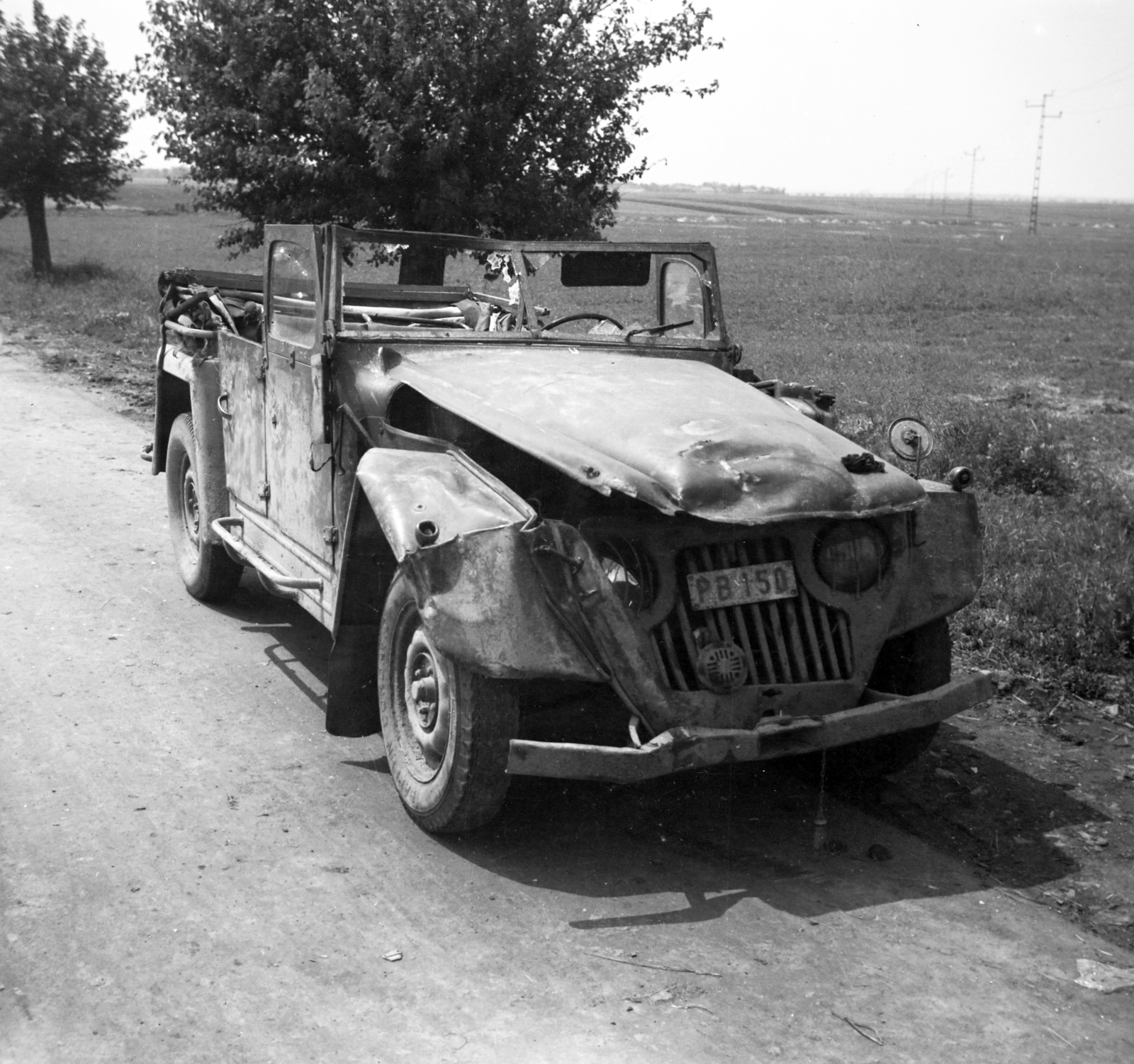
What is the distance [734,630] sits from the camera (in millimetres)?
3984

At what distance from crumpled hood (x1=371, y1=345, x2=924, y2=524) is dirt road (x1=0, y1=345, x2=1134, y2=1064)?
1.11 metres

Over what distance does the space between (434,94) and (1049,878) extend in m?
8.74

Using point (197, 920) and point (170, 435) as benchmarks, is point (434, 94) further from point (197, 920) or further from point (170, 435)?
point (197, 920)

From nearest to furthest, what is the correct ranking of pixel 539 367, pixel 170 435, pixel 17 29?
pixel 539 367
pixel 170 435
pixel 17 29

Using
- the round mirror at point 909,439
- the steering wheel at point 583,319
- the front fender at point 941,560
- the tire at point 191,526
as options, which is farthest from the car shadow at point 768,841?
the tire at point 191,526

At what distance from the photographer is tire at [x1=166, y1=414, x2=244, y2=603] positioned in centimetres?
639

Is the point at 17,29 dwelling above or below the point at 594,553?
above

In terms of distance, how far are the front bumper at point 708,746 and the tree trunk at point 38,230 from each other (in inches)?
1006

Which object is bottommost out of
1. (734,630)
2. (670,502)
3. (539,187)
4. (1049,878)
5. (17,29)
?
(1049,878)

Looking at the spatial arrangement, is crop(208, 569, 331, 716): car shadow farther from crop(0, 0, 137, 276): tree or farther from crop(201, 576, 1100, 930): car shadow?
crop(0, 0, 137, 276): tree

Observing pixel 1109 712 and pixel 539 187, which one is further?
pixel 539 187

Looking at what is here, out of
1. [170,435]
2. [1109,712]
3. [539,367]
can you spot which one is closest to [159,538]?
[170,435]

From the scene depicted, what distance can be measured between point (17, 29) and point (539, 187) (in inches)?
772

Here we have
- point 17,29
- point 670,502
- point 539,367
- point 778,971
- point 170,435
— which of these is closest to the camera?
point 778,971
